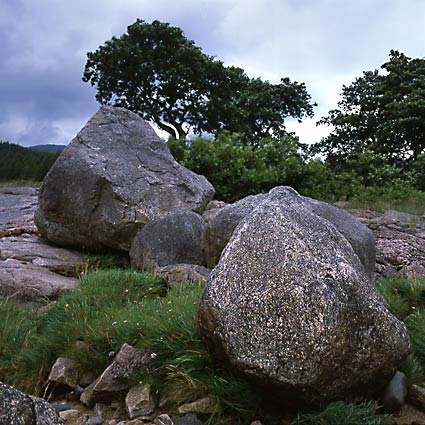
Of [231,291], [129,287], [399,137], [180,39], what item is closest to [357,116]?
[399,137]

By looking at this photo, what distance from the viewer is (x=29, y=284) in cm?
621

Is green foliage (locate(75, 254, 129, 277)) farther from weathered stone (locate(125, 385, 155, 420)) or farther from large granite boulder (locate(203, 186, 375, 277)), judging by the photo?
weathered stone (locate(125, 385, 155, 420))

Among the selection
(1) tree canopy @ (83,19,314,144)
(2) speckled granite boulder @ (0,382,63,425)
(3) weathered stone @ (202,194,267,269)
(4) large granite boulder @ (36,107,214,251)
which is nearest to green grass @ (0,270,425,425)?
(3) weathered stone @ (202,194,267,269)

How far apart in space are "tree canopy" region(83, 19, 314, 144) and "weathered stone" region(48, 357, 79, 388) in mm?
23407

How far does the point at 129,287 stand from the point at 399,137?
21431 mm

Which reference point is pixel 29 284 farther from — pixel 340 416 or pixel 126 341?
pixel 340 416

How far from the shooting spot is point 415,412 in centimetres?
348

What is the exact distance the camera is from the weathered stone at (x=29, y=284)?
6074mm

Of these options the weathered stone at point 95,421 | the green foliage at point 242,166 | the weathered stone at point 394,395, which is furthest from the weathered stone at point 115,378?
the green foliage at point 242,166

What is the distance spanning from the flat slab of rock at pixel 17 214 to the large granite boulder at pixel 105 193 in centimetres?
131

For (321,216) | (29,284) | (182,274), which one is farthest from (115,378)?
(321,216)

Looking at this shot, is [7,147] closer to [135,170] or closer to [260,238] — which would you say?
[135,170]

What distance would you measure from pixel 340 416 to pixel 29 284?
4317 millimetres

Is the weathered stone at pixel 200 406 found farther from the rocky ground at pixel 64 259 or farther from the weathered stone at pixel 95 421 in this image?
the weathered stone at pixel 95 421
